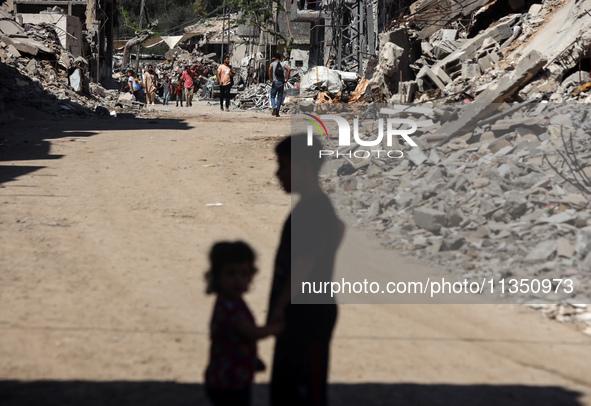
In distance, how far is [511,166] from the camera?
24.5 ft

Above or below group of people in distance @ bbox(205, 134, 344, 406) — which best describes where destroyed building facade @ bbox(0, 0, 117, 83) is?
above

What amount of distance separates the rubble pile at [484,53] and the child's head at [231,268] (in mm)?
8158

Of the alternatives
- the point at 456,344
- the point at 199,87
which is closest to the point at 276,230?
the point at 456,344

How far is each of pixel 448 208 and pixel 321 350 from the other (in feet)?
15.0

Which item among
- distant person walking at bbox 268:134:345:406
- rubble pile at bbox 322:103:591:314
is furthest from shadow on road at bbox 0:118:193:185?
→ distant person walking at bbox 268:134:345:406

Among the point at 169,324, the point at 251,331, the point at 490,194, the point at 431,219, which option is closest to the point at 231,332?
the point at 251,331

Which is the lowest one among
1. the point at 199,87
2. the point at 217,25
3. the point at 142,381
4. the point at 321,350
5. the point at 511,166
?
the point at 142,381

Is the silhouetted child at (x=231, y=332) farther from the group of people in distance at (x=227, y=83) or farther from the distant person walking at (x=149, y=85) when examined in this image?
the distant person walking at (x=149, y=85)

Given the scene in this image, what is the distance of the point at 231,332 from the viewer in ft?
7.60

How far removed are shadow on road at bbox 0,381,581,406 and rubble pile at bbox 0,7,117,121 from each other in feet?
42.0

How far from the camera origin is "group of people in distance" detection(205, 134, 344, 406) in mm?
2316

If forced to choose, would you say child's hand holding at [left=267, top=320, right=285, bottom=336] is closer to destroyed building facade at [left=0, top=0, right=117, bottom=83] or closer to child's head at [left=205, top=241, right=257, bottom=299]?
child's head at [left=205, top=241, right=257, bottom=299]

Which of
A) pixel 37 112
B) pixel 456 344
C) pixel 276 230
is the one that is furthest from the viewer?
pixel 37 112

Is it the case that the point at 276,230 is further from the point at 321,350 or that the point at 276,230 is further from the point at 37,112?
the point at 37,112
